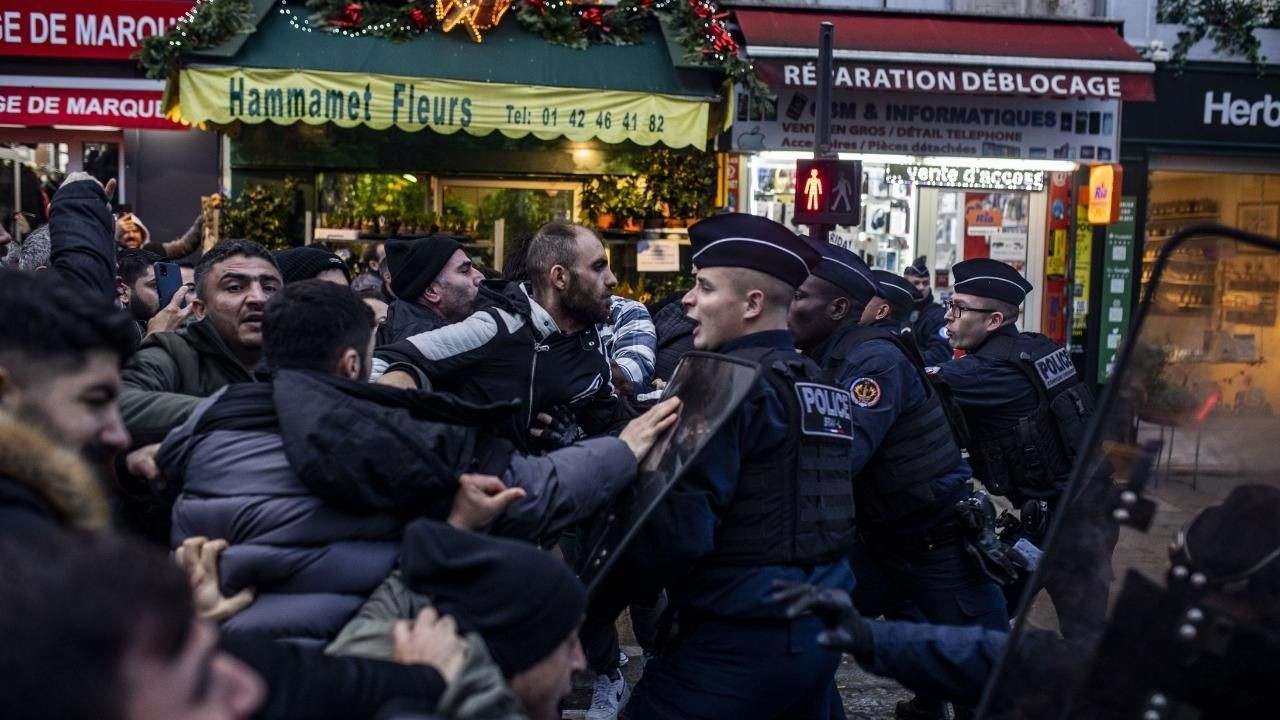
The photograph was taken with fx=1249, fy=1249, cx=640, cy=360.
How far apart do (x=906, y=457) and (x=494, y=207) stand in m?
7.73

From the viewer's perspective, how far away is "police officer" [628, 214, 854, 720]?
3391mm

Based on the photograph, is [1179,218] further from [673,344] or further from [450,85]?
[673,344]

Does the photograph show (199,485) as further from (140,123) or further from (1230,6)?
(1230,6)

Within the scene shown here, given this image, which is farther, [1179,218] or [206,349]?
[1179,218]

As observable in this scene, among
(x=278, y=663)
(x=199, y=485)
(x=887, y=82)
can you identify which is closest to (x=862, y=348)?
(x=199, y=485)

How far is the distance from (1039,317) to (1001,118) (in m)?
2.17

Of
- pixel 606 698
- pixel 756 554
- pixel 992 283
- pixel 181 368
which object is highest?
pixel 992 283

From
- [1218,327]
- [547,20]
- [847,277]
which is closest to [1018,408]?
[847,277]

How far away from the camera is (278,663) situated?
2.11m

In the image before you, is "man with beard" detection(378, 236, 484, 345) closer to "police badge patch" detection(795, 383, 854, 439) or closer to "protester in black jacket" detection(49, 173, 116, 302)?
"protester in black jacket" detection(49, 173, 116, 302)

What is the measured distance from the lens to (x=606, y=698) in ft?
17.5

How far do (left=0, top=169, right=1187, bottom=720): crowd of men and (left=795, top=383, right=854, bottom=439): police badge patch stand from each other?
0.4 inches

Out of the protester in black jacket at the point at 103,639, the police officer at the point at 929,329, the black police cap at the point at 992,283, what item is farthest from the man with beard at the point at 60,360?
the police officer at the point at 929,329

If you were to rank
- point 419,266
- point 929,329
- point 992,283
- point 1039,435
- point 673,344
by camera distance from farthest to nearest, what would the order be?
point 929,329 → point 673,344 → point 992,283 → point 1039,435 → point 419,266
